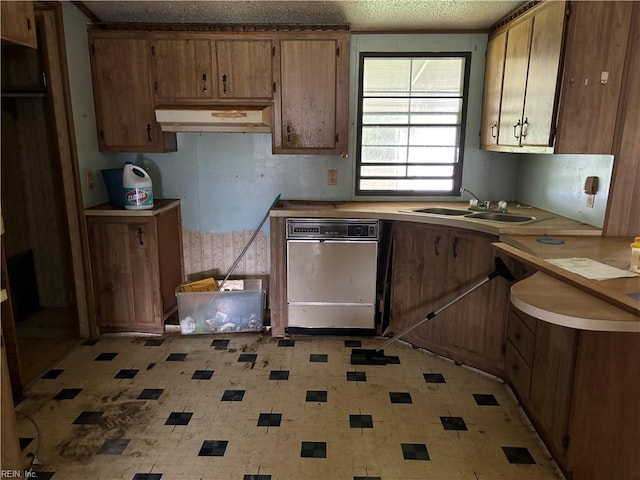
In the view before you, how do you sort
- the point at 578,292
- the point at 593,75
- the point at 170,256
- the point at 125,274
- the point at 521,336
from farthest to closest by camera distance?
the point at 170,256 < the point at 125,274 < the point at 521,336 < the point at 593,75 < the point at 578,292

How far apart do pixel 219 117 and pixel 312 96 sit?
2.21ft

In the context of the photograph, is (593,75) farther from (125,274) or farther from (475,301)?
(125,274)

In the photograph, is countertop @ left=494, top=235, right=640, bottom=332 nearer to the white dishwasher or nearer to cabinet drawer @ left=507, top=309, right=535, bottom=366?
cabinet drawer @ left=507, top=309, right=535, bottom=366

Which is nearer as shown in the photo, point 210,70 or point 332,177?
point 210,70

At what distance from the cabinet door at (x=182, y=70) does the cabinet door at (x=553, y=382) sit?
2.62 meters

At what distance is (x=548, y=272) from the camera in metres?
1.87

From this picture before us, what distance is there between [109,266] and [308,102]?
72.5 inches

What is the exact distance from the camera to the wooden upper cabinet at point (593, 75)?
2137 mm

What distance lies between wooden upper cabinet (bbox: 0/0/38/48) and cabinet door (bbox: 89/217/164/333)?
1.33m

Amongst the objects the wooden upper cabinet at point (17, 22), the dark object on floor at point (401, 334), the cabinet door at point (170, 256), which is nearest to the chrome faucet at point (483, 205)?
the dark object on floor at point (401, 334)

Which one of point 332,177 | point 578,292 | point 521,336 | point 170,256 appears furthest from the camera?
point 332,177

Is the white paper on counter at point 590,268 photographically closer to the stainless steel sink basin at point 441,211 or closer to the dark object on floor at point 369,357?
the stainless steel sink basin at point 441,211

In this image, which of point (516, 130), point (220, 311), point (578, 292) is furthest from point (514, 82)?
point (220, 311)

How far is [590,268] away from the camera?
1853mm
